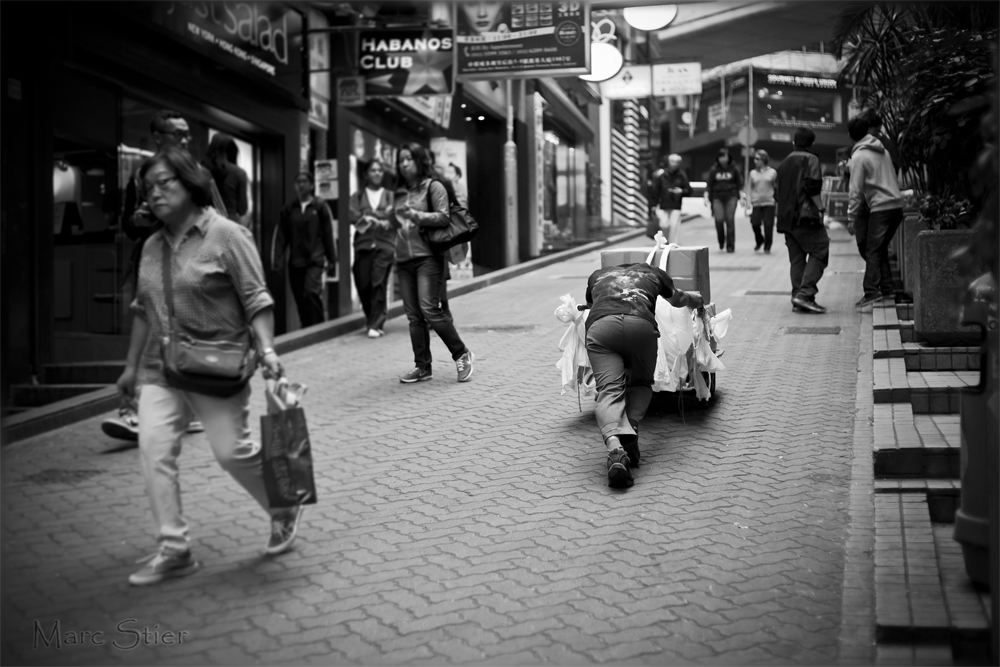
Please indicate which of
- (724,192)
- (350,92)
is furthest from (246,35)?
(724,192)

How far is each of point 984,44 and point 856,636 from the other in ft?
17.2

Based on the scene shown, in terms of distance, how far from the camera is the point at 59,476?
4.24 m

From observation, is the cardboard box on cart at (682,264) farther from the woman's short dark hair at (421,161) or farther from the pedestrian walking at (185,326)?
the pedestrian walking at (185,326)

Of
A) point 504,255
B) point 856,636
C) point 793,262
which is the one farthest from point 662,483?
point 504,255

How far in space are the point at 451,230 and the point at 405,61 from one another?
510 centimetres

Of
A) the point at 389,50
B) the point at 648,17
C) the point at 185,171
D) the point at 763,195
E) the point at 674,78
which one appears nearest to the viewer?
the point at 185,171

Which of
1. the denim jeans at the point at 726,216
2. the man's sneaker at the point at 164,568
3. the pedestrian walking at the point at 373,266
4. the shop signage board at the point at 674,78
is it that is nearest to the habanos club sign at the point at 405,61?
the pedestrian walking at the point at 373,266

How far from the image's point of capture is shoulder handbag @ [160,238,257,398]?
4.14m

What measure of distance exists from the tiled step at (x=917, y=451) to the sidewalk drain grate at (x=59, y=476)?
3.86 meters

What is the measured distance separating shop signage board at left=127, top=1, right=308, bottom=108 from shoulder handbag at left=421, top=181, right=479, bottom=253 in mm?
1837

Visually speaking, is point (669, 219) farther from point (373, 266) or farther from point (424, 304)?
point (424, 304)

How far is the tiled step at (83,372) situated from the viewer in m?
7.61

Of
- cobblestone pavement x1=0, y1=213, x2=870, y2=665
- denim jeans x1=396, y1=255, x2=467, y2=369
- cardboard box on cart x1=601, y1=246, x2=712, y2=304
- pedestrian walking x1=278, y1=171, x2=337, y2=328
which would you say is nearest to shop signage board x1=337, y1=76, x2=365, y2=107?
pedestrian walking x1=278, y1=171, x2=337, y2=328

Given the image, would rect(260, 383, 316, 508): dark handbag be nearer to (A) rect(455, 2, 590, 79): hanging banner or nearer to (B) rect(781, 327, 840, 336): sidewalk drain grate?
(B) rect(781, 327, 840, 336): sidewalk drain grate
